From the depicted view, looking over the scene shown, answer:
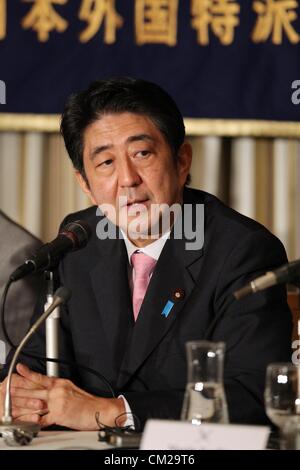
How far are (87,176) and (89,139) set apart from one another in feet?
0.37

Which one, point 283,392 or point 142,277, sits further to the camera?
point 142,277

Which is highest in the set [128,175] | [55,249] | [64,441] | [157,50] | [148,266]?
[157,50]

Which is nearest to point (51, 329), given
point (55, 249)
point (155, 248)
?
point (55, 249)

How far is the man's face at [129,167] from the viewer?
2.56m

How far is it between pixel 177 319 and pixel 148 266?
0.21 m

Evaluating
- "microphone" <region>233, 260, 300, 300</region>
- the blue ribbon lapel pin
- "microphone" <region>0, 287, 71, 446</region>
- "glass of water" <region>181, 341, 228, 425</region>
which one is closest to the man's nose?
the blue ribbon lapel pin

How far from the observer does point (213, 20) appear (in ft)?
10.9

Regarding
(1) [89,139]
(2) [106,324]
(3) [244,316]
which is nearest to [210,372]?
(3) [244,316]

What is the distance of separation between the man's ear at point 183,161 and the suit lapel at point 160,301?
0.20 metres

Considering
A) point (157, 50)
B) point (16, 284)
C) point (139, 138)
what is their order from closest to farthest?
point (139, 138)
point (16, 284)
point (157, 50)

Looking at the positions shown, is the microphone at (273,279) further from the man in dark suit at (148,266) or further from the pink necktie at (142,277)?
the pink necktie at (142,277)

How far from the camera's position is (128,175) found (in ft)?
A: 8.34

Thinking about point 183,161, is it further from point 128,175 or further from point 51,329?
point 51,329

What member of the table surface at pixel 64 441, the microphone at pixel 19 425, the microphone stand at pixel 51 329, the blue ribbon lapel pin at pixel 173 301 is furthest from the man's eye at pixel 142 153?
the table surface at pixel 64 441
